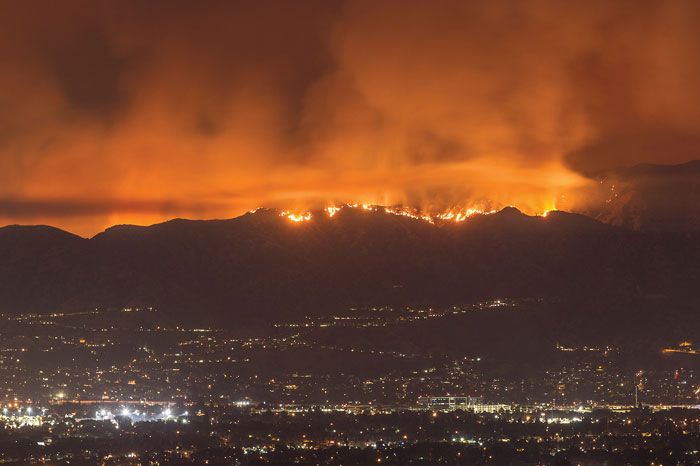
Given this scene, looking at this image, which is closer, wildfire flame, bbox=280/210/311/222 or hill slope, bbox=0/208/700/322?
hill slope, bbox=0/208/700/322

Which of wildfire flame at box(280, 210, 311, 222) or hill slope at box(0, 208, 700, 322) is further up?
wildfire flame at box(280, 210, 311, 222)

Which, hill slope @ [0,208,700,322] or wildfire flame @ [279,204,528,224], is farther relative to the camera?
wildfire flame @ [279,204,528,224]

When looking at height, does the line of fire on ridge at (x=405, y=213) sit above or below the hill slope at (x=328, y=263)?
above

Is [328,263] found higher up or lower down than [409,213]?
lower down

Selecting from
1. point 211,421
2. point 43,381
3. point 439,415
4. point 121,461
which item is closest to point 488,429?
point 439,415

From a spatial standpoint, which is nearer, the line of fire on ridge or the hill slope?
the hill slope

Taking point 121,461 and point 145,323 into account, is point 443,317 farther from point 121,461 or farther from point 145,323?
point 121,461

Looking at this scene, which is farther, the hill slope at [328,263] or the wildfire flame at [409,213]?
the wildfire flame at [409,213]

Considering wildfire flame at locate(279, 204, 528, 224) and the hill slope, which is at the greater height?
wildfire flame at locate(279, 204, 528, 224)

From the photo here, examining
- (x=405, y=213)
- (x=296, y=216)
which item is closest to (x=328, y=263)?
(x=296, y=216)

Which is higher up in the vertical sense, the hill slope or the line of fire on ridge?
the line of fire on ridge

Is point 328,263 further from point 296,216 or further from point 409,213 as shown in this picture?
point 409,213
